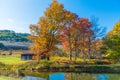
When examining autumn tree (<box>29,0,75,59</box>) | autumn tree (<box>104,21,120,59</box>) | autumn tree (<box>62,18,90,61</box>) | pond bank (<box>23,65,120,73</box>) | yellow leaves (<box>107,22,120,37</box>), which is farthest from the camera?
yellow leaves (<box>107,22,120,37</box>)

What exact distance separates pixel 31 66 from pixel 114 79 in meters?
17.1

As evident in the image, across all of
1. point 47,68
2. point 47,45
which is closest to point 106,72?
point 47,68

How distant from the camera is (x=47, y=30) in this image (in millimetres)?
53406

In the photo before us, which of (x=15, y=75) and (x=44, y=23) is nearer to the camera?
(x=15, y=75)

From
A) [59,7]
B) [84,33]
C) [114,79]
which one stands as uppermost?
[59,7]

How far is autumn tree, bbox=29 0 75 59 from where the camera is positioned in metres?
52.6

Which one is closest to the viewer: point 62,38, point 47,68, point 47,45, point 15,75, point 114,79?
point 15,75

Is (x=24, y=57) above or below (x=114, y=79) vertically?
above

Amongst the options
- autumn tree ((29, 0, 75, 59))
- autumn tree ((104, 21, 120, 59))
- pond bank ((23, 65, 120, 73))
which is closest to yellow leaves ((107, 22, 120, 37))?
autumn tree ((104, 21, 120, 59))

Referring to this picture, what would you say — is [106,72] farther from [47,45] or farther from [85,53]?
[85,53]

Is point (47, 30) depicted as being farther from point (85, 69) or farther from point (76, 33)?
point (85, 69)

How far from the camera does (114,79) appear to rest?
3475 cm

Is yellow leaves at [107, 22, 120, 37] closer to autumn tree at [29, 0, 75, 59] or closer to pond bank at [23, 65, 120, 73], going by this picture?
autumn tree at [29, 0, 75, 59]

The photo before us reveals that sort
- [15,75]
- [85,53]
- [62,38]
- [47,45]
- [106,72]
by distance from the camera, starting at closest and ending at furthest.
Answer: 1. [15,75]
2. [106,72]
3. [47,45]
4. [62,38]
5. [85,53]
